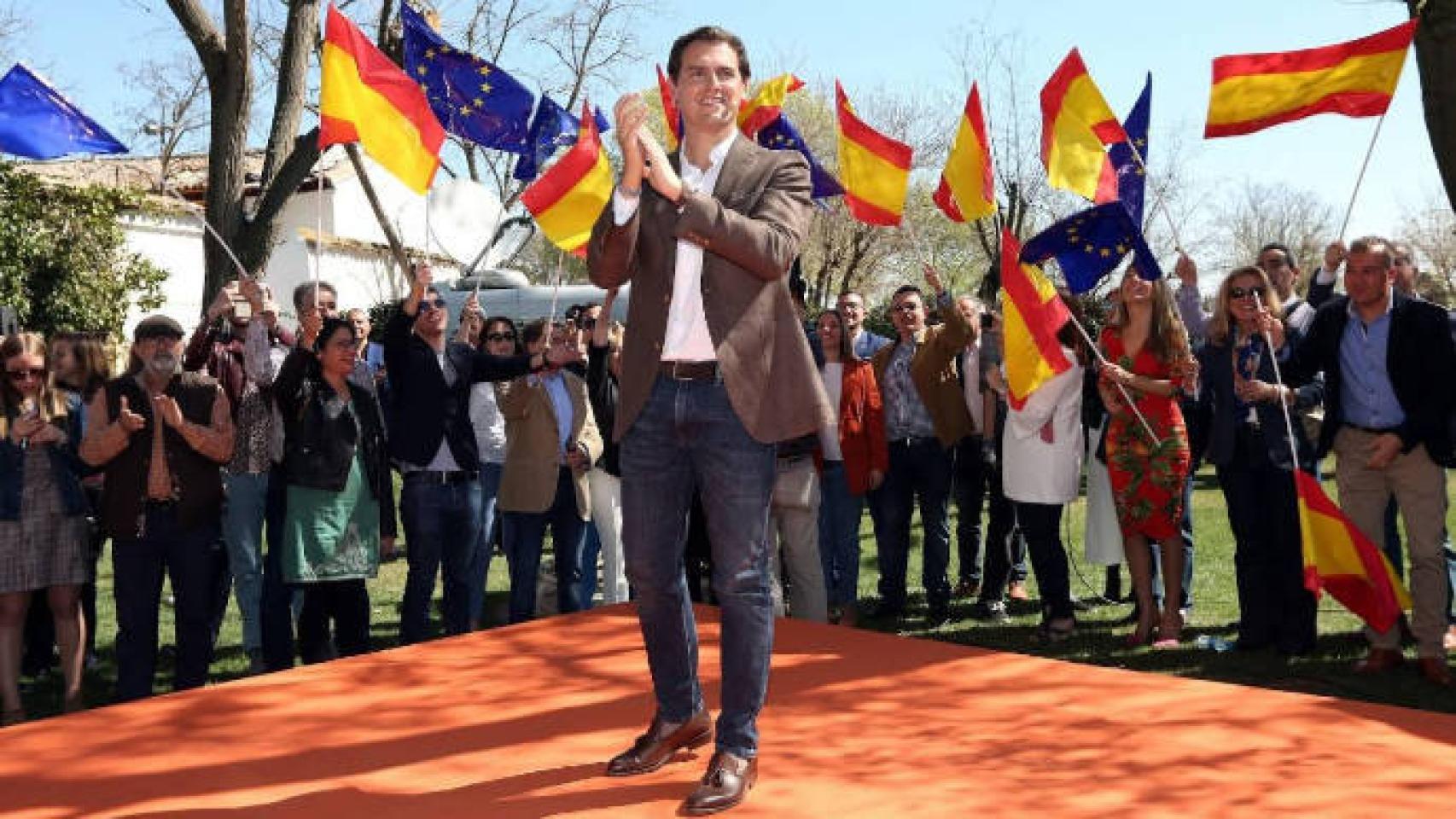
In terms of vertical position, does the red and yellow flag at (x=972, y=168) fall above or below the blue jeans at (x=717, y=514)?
above

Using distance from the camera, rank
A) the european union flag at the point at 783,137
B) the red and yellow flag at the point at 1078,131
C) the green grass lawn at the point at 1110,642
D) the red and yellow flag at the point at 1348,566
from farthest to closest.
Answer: the european union flag at the point at 783,137
the red and yellow flag at the point at 1078,131
the green grass lawn at the point at 1110,642
the red and yellow flag at the point at 1348,566

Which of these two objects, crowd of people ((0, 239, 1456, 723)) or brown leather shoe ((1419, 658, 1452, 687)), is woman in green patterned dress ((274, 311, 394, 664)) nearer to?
crowd of people ((0, 239, 1456, 723))

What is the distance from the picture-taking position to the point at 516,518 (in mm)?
8234

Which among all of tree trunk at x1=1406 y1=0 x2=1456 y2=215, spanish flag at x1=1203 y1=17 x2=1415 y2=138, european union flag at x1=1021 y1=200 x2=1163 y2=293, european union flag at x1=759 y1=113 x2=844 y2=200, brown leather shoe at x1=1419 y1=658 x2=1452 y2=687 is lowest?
brown leather shoe at x1=1419 y1=658 x2=1452 y2=687

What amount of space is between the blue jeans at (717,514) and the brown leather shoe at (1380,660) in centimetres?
396

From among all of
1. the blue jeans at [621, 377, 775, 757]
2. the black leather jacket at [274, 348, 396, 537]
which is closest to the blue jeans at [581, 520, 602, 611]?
the black leather jacket at [274, 348, 396, 537]

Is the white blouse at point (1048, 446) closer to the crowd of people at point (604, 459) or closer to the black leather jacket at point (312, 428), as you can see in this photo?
the crowd of people at point (604, 459)

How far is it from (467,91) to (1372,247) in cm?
466

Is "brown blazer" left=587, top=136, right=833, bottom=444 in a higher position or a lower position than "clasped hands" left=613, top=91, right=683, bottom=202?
lower

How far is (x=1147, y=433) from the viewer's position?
7340 mm

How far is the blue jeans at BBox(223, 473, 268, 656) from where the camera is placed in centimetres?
761

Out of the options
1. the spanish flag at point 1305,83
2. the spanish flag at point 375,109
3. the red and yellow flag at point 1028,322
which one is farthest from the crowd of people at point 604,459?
the spanish flag at point 375,109

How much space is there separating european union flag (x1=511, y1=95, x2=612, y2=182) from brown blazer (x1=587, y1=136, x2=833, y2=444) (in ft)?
13.6

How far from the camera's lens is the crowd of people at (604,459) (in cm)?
635
